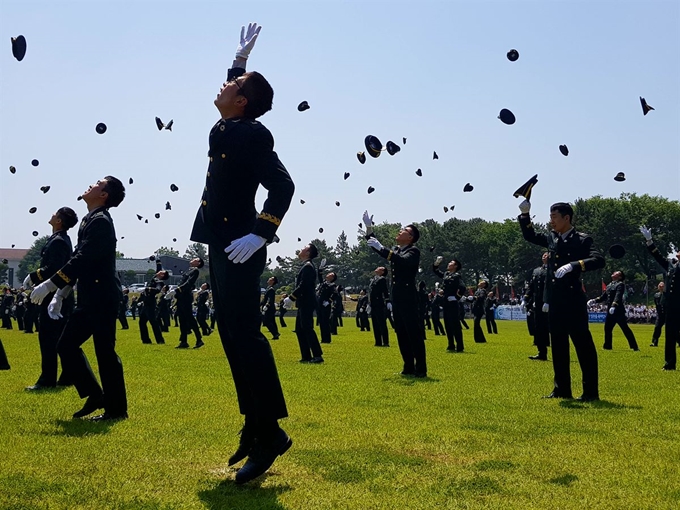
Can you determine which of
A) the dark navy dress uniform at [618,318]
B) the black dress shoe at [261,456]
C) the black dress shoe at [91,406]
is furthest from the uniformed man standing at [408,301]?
the dark navy dress uniform at [618,318]

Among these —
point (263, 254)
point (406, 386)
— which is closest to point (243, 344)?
point (263, 254)

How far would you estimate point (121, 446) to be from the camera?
5938mm

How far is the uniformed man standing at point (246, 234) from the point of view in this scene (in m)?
4.88

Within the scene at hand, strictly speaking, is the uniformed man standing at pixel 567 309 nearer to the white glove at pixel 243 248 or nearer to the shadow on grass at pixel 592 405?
the shadow on grass at pixel 592 405

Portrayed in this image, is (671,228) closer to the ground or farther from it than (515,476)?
farther from it

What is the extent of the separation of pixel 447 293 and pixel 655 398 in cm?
995

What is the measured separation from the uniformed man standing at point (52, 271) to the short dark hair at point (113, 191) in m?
1.22

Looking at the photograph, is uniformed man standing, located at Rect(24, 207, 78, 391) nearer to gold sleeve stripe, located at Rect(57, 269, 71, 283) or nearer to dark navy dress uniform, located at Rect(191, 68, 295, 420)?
gold sleeve stripe, located at Rect(57, 269, 71, 283)

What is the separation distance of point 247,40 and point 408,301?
7181mm

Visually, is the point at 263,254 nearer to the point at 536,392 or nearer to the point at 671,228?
the point at 536,392

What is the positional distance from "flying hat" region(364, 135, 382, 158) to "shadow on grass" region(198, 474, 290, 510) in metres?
8.64

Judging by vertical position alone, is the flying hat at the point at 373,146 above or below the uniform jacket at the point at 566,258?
above

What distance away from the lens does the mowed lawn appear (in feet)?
14.6

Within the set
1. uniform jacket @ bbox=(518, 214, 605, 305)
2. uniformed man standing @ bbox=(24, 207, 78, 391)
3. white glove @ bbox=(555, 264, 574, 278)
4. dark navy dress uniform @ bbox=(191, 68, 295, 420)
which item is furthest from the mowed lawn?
white glove @ bbox=(555, 264, 574, 278)
